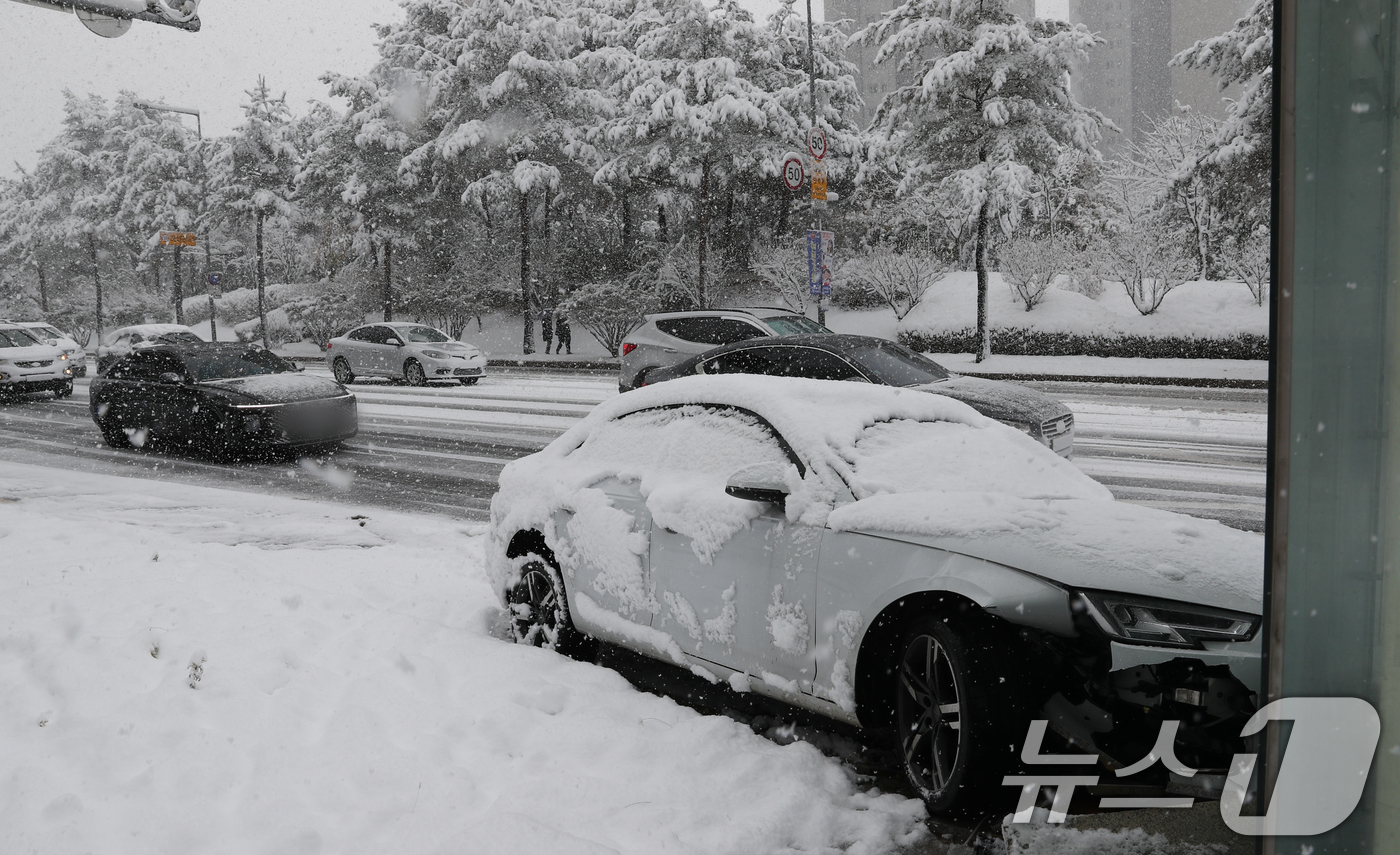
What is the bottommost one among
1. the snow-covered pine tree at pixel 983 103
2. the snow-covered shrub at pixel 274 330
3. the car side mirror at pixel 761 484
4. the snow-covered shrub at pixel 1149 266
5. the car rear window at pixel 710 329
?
the car side mirror at pixel 761 484

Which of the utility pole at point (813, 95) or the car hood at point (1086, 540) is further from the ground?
the utility pole at point (813, 95)

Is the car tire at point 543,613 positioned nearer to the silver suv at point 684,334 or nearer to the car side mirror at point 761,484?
the car side mirror at point 761,484

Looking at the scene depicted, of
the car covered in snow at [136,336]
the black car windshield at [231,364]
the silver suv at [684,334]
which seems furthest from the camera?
the car covered in snow at [136,336]

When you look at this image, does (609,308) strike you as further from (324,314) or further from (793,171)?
(324,314)

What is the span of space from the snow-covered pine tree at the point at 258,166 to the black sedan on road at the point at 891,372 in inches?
1411

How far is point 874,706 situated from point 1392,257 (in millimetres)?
2553

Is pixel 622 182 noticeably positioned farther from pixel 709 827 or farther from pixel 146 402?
pixel 709 827

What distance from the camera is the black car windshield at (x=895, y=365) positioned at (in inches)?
395

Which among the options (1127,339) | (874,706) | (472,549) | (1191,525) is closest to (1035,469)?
(1191,525)

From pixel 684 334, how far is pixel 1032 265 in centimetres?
1560

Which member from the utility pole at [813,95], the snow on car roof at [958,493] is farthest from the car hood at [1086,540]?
the utility pole at [813,95]

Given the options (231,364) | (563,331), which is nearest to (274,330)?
(563,331)

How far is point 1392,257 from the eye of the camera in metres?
1.54

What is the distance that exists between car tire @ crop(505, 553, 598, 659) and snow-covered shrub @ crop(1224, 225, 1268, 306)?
25.5m
